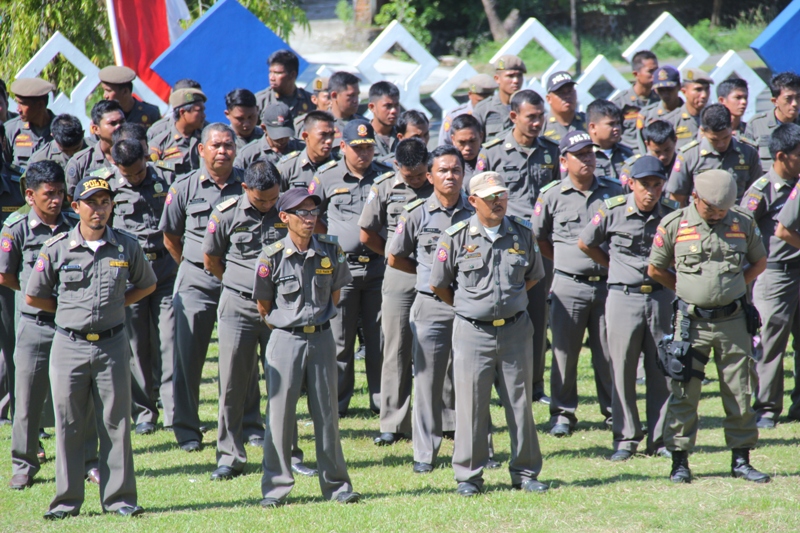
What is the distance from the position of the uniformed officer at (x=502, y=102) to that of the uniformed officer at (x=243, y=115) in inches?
109

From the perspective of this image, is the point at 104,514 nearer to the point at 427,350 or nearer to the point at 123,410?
the point at 123,410

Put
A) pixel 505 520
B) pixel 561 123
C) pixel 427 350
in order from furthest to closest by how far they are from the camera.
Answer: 1. pixel 561 123
2. pixel 427 350
3. pixel 505 520

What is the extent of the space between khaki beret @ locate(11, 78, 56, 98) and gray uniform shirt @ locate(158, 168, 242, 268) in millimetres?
3088

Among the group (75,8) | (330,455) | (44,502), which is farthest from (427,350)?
(75,8)

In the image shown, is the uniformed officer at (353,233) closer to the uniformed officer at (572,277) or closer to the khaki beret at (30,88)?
the uniformed officer at (572,277)

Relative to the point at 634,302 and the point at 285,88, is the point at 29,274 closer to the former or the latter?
the point at 634,302

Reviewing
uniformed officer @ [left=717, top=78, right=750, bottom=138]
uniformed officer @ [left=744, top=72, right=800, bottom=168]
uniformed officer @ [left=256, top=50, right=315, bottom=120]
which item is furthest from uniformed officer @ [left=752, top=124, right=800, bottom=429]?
uniformed officer @ [left=256, top=50, right=315, bottom=120]

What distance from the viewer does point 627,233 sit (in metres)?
7.71

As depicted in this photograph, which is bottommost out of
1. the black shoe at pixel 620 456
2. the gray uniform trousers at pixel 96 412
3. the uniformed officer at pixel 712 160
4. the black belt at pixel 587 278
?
the black shoe at pixel 620 456

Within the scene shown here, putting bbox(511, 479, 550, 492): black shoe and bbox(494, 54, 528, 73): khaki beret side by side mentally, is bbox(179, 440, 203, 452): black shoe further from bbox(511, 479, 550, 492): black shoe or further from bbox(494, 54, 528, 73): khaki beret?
bbox(494, 54, 528, 73): khaki beret

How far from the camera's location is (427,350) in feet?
25.0

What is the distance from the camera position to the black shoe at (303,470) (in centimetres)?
754

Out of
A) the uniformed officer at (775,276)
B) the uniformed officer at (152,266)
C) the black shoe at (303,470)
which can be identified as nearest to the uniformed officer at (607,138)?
the uniformed officer at (775,276)

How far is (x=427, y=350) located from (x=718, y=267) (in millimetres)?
2253
